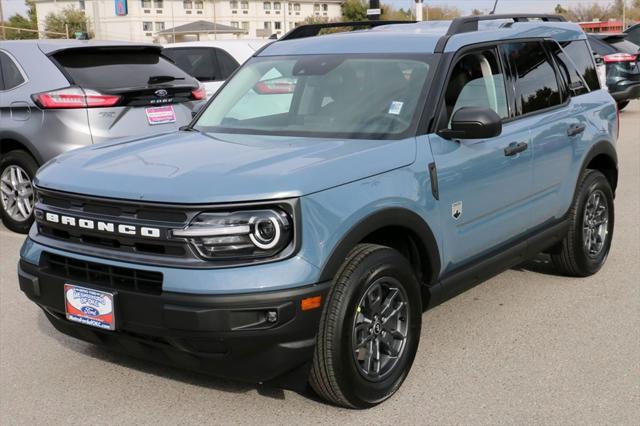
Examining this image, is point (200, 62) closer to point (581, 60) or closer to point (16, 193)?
point (16, 193)

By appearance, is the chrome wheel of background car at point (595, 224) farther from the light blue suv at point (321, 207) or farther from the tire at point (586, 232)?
the light blue suv at point (321, 207)

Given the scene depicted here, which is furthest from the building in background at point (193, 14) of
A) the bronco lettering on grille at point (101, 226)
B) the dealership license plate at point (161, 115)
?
the bronco lettering on grille at point (101, 226)

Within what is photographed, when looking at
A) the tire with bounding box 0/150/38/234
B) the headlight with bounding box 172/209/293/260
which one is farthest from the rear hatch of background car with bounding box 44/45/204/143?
the headlight with bounding box 172/209/293/260

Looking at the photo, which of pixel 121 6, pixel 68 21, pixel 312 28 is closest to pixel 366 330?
pixel 312 28

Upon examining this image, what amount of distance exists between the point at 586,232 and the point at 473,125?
2.14 metres

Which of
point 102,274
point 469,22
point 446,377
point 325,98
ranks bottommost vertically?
point 446,377

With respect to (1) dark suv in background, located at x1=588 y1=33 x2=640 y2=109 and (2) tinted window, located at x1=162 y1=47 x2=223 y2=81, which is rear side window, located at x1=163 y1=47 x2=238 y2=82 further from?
(1) dark suv in background, located at x1=588 y1=33 x2=640 y2=109

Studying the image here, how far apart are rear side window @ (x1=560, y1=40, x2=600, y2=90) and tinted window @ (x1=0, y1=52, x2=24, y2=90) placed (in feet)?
15.6

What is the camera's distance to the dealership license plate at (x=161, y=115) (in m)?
7.23

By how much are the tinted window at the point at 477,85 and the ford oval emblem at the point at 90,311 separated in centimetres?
213

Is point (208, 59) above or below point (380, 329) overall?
above

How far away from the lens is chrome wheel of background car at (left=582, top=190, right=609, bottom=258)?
A: 230 inches

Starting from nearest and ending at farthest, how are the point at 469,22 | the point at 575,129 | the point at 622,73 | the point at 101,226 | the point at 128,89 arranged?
the point at 101,226, the point at 469,22, the point at 575,129, the point at 128,89, the point at 622,73

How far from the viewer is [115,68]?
7387mm
